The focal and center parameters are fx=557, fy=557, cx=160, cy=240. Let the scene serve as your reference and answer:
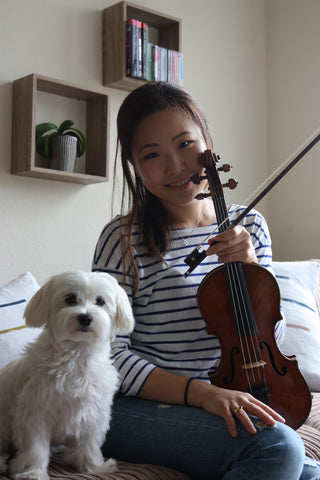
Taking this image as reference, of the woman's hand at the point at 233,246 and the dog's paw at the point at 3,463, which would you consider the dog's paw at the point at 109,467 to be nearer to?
the dog's paw at the point at 3,463

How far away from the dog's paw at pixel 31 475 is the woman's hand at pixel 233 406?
14.5 inches

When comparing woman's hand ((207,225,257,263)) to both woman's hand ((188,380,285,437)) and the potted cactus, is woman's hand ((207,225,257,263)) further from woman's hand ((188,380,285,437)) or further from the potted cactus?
the potted cactus

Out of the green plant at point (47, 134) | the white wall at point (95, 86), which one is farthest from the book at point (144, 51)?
the green plant at point (47, 134)

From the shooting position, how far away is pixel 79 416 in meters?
1.23

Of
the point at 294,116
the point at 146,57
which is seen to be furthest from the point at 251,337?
the point at 294,116

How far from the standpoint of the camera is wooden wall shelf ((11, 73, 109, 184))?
225 cm

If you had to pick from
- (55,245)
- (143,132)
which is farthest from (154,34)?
(143,132)

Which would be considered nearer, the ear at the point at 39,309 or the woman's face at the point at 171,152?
the ear at the point at 39,309

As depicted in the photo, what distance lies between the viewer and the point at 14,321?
65.7 inches

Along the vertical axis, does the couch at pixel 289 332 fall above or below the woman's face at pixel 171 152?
below

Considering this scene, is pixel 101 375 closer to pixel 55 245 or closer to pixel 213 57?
pixel 55 245

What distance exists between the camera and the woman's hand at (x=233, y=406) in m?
1.17

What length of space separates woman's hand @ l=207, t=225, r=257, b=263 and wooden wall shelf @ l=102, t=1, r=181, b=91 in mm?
1462

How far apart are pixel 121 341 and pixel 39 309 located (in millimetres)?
292
